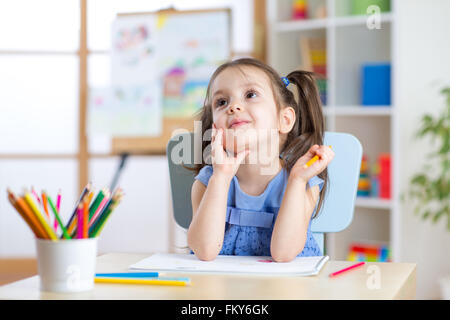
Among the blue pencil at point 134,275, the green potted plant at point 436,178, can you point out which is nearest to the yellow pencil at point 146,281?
the blue pencil at point 134,275

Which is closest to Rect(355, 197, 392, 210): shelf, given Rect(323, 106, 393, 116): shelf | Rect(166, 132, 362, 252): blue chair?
Rect(323, 106, 393, 116): shelf

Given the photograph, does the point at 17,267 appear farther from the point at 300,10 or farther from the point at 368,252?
the point at 300,10

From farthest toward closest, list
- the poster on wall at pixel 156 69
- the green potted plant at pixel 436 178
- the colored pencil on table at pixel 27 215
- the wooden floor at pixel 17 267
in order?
1. the wooden floor at pixel 17 267
2. the poster on wall at pixel 156 69
3. the green potted plant at pixel 436 178
4. the colored pencil on table at pixel 27 215

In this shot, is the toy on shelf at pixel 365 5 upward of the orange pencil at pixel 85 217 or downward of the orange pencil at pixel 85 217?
upward

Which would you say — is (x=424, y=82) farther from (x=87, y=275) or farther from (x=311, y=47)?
(x=87, y=275)

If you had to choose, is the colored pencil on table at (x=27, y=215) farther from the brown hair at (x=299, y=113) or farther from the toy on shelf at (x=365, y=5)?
the toy on shelf at (x=365, y=5)

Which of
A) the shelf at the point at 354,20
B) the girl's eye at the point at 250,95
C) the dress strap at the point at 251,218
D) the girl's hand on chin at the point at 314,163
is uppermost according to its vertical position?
the shelf at the point at 354,20

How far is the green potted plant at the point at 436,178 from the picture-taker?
2676 mm

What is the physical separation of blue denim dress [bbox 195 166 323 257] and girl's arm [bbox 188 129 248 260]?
98 millimetres

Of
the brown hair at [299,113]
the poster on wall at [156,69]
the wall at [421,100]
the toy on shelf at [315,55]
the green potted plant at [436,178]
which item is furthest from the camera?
the poster on wall at [156,69]

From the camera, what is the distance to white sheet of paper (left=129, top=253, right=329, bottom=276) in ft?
2.64

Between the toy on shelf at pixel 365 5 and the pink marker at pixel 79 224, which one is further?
the toy on shelf at pixel 365 5

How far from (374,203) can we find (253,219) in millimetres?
1921

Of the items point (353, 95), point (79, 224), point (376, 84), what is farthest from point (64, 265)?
point (353, 95)
